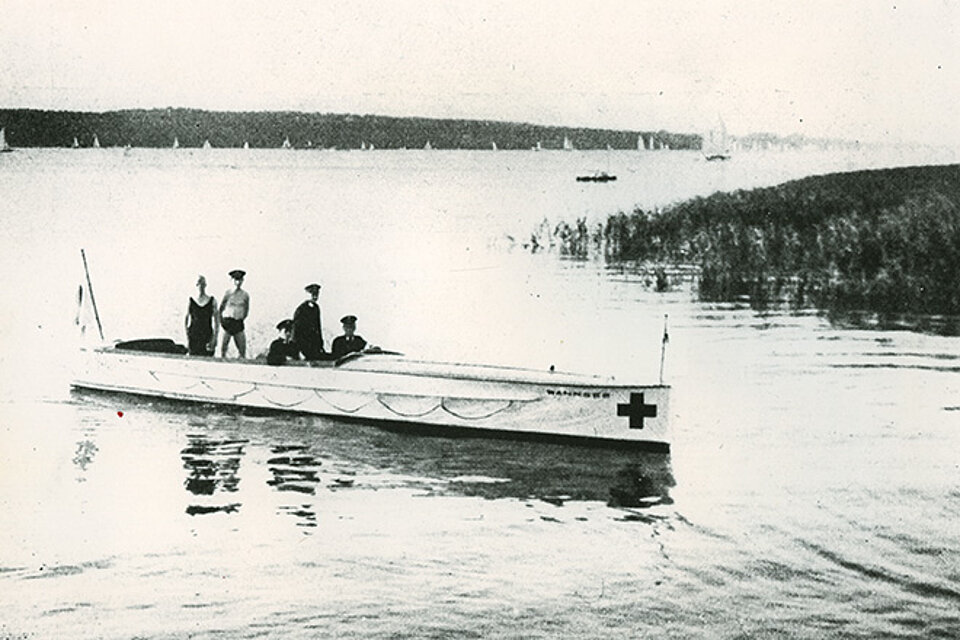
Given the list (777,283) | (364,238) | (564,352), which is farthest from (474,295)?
(364,238)

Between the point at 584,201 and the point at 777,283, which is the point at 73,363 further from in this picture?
the point at 584,201

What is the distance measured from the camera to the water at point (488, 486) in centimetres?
824

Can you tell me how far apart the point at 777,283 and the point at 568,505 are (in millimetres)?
13572

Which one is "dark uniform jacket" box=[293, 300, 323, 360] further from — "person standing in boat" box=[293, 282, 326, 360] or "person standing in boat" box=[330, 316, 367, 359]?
"person standing in boat" box=[330, 316, 367, 359]

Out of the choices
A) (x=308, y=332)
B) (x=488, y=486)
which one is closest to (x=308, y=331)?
(x=308, y=332)

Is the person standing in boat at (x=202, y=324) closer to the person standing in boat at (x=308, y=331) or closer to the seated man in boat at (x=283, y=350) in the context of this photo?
the seated man in boat at (x=283, y=350)

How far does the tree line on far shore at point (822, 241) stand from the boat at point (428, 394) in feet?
31.6

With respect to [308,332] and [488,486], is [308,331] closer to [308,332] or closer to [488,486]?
[308,332]

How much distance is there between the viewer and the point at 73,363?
55.6ft

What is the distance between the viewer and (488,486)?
1183 centimetres

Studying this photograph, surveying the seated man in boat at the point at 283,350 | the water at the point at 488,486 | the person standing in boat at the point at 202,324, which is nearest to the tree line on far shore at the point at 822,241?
the water at the point at 488,486

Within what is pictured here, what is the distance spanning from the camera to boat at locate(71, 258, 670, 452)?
13070 mm

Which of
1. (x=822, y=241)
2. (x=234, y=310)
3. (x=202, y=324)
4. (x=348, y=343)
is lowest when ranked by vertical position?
(x=348, y=343)

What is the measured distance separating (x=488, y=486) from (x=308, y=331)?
3895 mm
